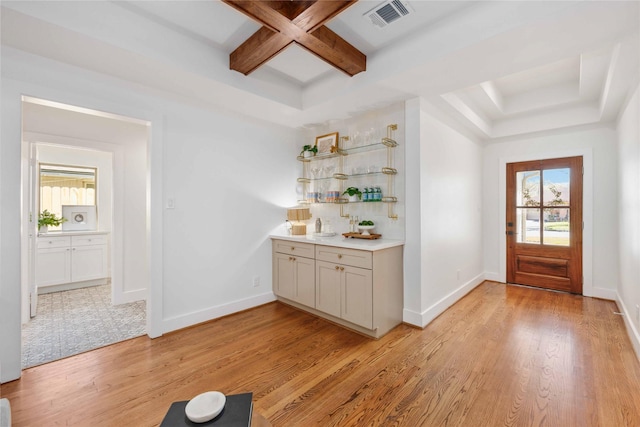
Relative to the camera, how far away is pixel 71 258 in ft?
14.5

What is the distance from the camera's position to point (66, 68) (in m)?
2.25

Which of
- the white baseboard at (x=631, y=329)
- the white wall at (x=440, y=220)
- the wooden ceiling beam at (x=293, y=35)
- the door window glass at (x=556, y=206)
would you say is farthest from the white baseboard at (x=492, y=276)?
the wooden ceiling beam at (x=293, y=35)

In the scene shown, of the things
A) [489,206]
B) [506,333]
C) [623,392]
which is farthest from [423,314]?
[489,206]

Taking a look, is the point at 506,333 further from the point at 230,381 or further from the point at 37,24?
the point at 37,24

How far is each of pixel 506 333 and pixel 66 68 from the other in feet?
14.9

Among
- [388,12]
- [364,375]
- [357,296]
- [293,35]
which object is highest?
[388,12]

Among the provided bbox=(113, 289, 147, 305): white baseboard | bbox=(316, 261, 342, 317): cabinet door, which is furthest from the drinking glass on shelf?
bbox=(113, 289, 147, 305): white baseboard

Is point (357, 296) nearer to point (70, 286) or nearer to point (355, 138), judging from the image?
point (355, 138)

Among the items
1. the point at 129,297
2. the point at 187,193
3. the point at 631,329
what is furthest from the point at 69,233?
the point at 631,329

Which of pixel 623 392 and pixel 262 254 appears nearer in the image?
pixel 623 392

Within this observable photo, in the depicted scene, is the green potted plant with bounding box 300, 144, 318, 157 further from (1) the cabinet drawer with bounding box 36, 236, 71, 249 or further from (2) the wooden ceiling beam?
(1) the cabinet drawer with bounding box 36, 236, 71, 249

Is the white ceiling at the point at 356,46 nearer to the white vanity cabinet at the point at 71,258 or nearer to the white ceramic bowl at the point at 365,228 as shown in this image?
the white ceramic bowl at the point at 365,228

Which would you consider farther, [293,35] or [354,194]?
[354,194]

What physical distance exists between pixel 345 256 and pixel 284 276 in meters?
1.09
